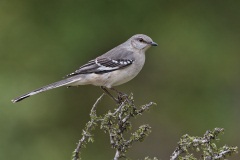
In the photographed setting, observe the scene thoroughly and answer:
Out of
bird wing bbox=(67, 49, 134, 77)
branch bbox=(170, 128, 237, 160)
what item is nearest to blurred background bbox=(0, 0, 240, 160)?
bird wing bbox=(67, 49, 134, 77)

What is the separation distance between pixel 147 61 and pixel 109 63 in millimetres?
3704

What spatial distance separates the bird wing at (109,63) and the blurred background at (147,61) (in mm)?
2969

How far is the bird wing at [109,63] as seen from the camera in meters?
5.39

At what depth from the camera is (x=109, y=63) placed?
558 centimetres

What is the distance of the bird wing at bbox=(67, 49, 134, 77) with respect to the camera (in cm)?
539

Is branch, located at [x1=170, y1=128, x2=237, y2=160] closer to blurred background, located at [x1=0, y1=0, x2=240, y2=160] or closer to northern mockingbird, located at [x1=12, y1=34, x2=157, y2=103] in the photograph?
Result: northern mockingbird, located at [x1=12, y1=34, x2=157, y2=103]

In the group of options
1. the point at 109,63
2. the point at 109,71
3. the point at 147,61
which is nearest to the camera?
the point at 109,71

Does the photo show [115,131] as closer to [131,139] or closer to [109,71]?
[131,139]

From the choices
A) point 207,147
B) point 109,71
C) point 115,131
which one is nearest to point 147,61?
point 109,71

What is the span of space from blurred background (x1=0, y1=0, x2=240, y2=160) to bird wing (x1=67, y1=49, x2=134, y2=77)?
2969 millimetres

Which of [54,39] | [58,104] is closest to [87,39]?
[54,39]

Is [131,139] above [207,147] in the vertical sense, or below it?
above

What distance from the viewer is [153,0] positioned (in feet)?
30.4

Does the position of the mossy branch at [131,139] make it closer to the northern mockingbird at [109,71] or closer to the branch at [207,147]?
the branch at [207,147]
